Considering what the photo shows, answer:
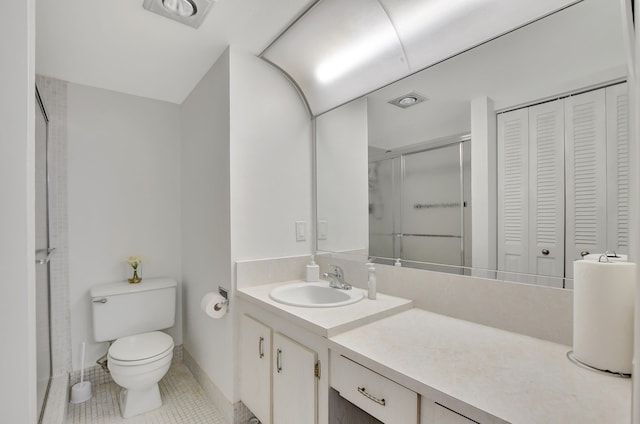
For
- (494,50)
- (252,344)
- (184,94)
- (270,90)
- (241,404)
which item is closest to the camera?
(494,50)

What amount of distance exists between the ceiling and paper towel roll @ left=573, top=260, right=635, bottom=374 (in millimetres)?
1566

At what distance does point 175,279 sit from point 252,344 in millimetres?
1254

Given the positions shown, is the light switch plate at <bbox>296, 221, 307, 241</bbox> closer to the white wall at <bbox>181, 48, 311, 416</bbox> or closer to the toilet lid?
the white wall at <bbox>181, 48, 311, 416</bbox>

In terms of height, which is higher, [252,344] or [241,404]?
[252,344]

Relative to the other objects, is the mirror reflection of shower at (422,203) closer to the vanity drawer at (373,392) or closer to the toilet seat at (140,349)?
the vanity drawer at (373,392)

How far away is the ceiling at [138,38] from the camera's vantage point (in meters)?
1.45

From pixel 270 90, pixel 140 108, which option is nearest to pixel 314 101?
pixel 270 90

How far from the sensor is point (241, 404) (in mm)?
1739

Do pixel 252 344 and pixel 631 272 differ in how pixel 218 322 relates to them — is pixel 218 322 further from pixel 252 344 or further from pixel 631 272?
pixel 631 272

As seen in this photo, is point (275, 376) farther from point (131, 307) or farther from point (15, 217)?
point (131, 307)

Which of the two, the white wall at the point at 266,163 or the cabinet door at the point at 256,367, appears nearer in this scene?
the cabinet door at the point at 256,367

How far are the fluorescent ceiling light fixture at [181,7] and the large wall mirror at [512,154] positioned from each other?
0.97m

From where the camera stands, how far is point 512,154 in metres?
1.17

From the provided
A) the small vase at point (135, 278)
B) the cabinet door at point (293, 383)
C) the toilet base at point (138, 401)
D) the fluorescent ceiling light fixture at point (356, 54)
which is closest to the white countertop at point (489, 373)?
the cabinet door at point (293, 383)
